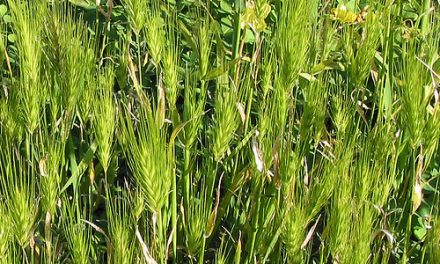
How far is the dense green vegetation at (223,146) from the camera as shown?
1237 mm

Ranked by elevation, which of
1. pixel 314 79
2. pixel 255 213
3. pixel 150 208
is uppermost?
pixel 314 79

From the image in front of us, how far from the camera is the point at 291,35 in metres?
1.32

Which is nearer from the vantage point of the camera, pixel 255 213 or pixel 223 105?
pixel 223 105

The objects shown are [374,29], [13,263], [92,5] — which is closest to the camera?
[13,263]

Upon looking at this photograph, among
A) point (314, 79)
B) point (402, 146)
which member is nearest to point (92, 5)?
point (314, 79)

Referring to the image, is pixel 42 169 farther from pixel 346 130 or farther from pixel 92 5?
pixel 92 5

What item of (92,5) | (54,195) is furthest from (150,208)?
(92,5)

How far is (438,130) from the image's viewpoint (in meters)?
1.34

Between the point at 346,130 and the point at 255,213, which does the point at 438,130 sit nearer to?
the point at 346,130

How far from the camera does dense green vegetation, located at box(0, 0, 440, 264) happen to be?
1237 millimetres

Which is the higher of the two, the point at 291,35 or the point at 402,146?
the point at 291,35

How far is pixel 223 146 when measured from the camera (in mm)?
1331

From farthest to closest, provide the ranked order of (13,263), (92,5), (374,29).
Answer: (92,5), (374,29), (13,263)

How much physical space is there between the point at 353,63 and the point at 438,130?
183 millimetres
